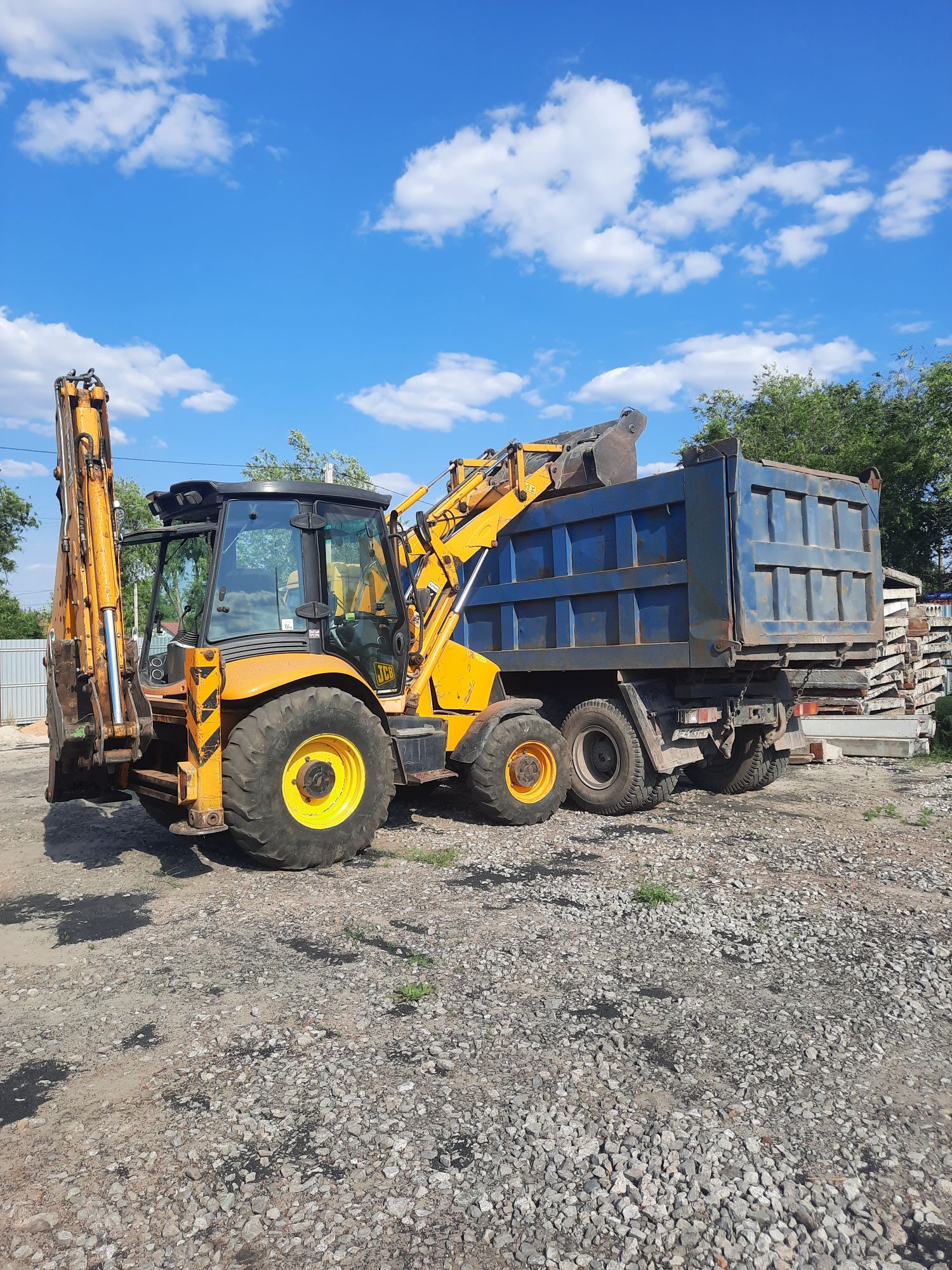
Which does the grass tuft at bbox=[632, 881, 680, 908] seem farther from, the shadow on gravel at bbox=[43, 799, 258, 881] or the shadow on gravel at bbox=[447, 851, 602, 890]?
the shadow on gravel at bbox=[43, 799, 258, 881]

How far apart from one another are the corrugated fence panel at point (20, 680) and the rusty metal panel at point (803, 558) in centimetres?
1933

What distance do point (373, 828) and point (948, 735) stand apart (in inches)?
324

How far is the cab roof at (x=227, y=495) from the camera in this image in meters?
6.38

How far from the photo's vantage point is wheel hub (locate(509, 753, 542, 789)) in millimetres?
7832

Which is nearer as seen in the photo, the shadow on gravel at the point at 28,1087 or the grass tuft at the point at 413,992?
the shadow on gravel at the point at 28,1087

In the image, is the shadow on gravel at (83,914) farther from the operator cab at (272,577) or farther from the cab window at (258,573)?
the cab window at (258,573)

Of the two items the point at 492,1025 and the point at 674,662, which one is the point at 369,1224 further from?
the point at 674,662

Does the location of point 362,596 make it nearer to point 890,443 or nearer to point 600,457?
point 600,457

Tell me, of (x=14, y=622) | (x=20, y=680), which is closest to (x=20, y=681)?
(x=20, y=680)

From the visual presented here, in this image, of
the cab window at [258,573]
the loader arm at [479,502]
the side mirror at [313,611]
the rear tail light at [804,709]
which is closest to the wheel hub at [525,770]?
the loader arm at [479,502]

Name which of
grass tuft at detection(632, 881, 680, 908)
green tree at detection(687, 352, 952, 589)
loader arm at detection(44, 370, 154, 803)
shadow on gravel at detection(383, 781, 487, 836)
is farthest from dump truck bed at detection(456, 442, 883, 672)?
green tree at detection(687, 352, 952, 589)

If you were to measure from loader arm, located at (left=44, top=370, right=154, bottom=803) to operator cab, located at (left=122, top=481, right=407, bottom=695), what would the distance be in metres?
0.60

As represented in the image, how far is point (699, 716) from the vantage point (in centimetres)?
790

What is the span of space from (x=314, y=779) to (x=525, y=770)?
2.38 m
